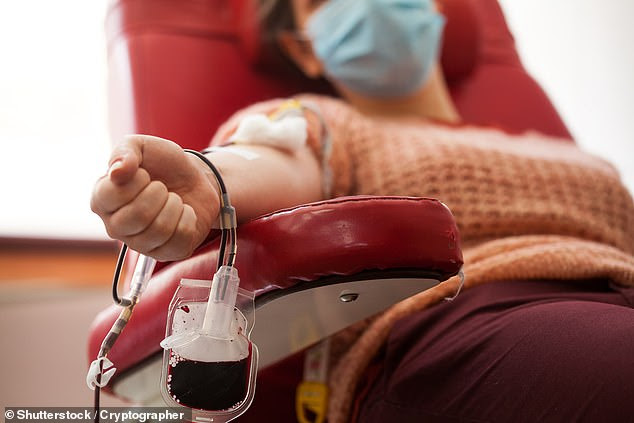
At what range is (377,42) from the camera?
3.28ft

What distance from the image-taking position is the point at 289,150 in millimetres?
695

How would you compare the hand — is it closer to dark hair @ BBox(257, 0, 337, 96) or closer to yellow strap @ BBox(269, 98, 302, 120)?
yellow strap @ BBox(269, 98, 302, 120)

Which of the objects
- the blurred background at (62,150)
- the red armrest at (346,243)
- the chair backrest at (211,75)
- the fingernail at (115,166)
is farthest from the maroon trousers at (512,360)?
the blurred background at (62,150)

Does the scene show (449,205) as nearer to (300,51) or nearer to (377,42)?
(377,42)

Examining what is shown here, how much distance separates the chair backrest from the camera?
1.00 meters

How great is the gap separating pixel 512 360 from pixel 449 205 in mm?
276

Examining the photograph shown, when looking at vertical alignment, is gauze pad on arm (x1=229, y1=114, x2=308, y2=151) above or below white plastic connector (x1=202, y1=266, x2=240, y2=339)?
above

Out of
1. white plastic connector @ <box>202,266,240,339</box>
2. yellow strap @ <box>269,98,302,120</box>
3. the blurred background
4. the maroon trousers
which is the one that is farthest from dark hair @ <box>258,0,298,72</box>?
white plastic connector @ <box>202,266,240,339</box>

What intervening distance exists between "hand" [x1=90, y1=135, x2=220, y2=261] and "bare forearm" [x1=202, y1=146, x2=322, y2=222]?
91 mm

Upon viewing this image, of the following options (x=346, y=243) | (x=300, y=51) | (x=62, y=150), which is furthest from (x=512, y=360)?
(x=62, y=150)

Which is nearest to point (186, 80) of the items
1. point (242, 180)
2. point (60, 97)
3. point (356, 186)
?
point (356, 186)

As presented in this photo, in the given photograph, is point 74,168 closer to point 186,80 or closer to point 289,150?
point 186,80

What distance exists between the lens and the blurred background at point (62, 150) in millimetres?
Result: 1366

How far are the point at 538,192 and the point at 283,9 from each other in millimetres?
561
